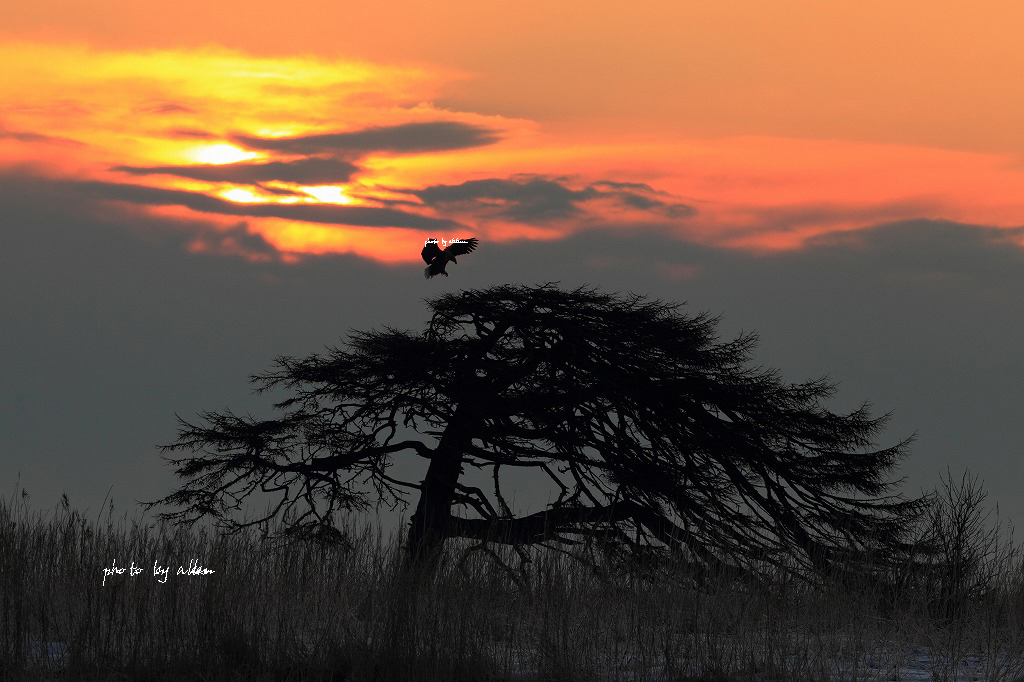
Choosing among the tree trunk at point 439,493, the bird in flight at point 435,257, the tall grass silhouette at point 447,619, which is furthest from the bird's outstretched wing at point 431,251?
the tall grass silhouette at point 447,619

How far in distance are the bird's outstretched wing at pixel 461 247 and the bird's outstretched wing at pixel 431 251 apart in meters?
0.16

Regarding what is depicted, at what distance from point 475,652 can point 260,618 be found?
2.14 metres

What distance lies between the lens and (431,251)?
52.4 ft

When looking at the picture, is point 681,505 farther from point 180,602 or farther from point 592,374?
point 180,602

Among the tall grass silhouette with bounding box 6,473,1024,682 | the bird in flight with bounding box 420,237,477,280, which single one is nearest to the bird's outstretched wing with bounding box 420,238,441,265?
the bird in flight with bounding box 420,237,477,280

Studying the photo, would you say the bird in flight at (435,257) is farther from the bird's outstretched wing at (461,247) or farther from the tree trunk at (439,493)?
the tree trunk at (439,493)

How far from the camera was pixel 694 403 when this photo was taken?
1574cm

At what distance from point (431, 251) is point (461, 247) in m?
0.47

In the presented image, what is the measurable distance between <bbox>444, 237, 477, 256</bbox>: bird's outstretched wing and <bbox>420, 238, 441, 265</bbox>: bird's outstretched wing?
0.53 feet

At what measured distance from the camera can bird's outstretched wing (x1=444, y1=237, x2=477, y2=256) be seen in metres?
16.1

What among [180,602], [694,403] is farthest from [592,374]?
[180,602]

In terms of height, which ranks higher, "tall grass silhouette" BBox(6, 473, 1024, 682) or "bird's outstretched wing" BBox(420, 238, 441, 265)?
"bird's outstretched wing" BBox(420, 238, 441, 265)

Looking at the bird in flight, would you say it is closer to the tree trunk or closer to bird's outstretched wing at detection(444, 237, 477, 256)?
bird's outstretched wing at detection(444, 237, 477, 256)

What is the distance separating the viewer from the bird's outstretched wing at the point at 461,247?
16094 mm
